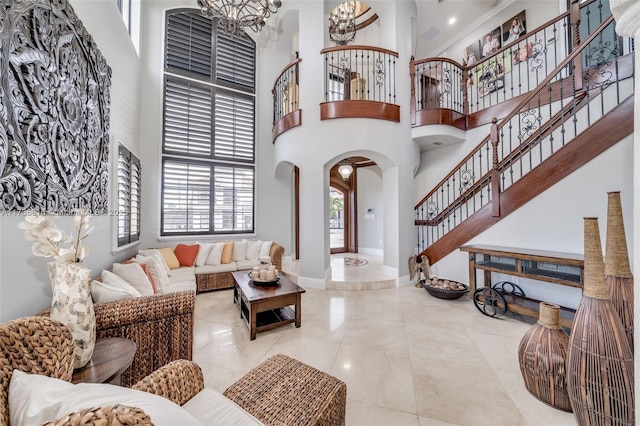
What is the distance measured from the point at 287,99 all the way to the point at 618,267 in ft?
17.1

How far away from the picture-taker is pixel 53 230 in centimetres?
136

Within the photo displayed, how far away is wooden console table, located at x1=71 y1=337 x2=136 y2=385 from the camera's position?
1.23m

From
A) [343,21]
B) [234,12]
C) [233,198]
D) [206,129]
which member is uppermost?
[343,21]

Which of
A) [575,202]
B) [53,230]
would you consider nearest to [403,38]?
[575,202]

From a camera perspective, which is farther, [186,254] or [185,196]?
[185,196]

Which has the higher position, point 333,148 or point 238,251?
point 333,148

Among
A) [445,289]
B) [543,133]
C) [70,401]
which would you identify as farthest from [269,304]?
[543,133]

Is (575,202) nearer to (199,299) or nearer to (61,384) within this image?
(61,384)

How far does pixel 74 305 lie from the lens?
1316 millimetres

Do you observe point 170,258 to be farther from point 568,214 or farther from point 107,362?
point 568,214

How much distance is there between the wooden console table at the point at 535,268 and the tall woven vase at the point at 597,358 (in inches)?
54.3

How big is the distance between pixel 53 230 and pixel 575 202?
4893 mm

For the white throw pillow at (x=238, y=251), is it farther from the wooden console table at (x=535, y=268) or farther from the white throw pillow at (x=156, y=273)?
the wooden console table at (x=535, y=268)

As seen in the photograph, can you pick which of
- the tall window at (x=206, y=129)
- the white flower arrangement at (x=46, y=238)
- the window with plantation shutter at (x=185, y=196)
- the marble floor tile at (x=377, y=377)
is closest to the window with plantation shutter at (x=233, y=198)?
the tall window at (x=206, y=129)
